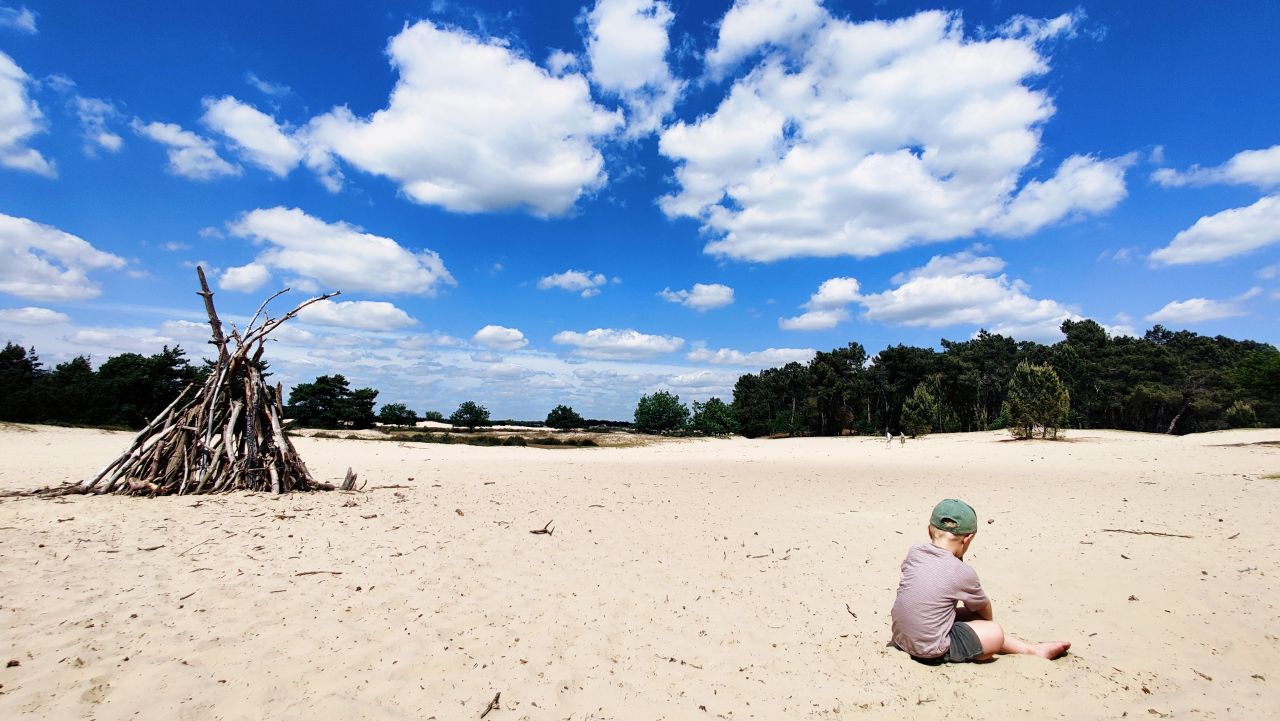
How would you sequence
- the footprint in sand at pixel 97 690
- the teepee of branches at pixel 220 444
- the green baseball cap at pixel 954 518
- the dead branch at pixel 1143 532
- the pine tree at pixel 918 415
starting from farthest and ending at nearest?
the pine tree at pixel 918 415 < the teepee of branches at pixel 220 444 < the dead branch at pixel 1143 532 < the green baseball cap at pixel 954 518 < the footprint in sand at pixel 97 690

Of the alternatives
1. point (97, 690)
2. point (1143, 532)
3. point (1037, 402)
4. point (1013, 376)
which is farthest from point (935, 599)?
point (1013, 376)

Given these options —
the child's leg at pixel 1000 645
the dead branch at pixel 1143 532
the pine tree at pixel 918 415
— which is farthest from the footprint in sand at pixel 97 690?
the pine tree at pixel 918 415

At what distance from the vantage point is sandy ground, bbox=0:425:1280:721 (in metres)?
3.96

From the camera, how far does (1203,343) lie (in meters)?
64.6

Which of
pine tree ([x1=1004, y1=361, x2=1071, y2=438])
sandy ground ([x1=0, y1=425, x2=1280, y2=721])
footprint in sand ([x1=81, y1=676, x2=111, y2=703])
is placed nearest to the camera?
footprint in sand ([x1=81, y1=676, x2=111, y2=703])

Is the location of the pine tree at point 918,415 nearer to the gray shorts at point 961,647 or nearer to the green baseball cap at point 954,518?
the green baseball cap at point 954,518

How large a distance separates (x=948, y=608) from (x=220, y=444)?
13.4m

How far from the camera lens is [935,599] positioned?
4.39 meters

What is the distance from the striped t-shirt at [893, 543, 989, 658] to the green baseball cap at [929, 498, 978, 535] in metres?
0.20

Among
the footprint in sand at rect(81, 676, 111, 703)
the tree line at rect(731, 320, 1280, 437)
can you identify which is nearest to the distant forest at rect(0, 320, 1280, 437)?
the tree line at rect(731, 320, 1280, 437)

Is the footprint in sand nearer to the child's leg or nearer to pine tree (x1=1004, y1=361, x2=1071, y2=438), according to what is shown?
the child's leg

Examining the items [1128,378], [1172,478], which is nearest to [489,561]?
[1172,478]

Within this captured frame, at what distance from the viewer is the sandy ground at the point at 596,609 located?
3963 mm

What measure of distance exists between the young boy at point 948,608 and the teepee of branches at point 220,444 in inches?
455
